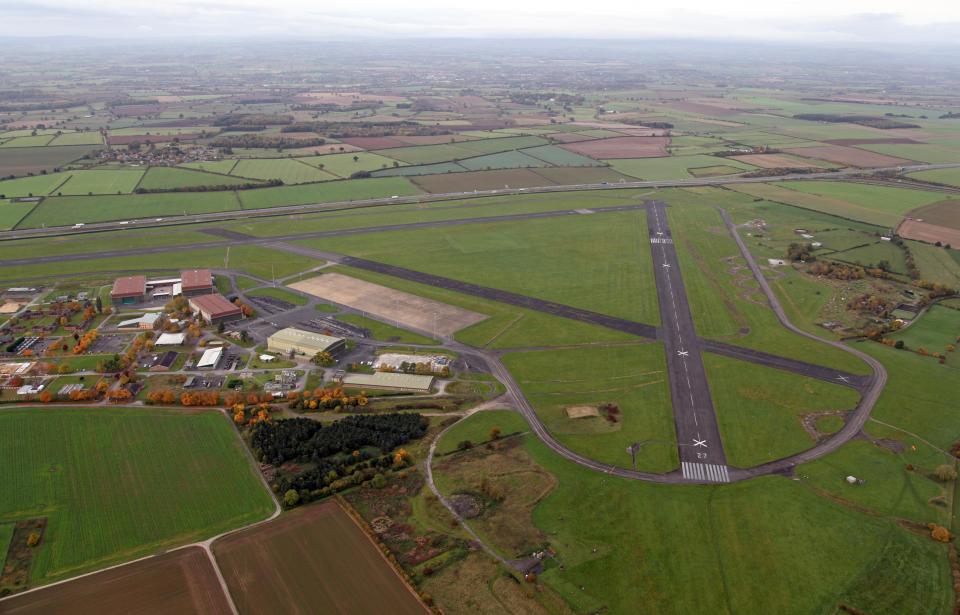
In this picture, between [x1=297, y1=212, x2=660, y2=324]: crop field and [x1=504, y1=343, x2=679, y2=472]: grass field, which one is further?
[x1=297, y1=212, x2=660, y2=324]: crop field

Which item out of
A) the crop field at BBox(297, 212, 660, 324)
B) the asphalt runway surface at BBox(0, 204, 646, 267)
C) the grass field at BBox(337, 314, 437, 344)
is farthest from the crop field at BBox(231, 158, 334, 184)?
the grass field at BBox(337, 314, 437, 344)

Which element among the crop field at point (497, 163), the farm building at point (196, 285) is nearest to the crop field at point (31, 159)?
the farm building at point (196, 285)

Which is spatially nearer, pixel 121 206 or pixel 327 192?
pixel 121 206

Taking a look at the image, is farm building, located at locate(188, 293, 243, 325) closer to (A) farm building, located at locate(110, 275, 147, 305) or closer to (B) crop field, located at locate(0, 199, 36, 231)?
(A) farm building, located at locate(110, 275, 147, 305)

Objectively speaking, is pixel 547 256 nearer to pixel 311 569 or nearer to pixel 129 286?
pixel 129 286

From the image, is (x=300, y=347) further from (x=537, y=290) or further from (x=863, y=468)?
(x=863, y=468)

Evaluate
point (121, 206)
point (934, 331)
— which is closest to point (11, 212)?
point (121, 206)

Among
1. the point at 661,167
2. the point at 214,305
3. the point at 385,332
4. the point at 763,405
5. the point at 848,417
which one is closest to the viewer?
the point at 848,417

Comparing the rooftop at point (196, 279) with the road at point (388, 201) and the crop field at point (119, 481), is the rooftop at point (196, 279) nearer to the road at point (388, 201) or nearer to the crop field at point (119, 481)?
the crop field at point (119, 481)
